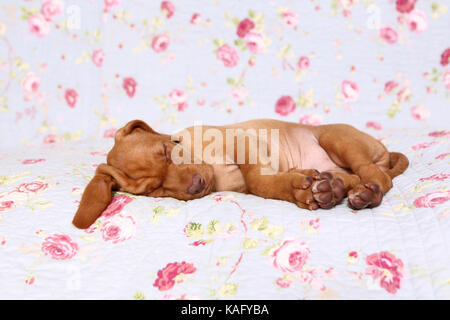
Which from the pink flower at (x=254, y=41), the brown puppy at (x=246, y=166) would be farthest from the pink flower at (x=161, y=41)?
the brown puppy at (x=246, y=166)

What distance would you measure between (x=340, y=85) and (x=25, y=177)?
8.58ft

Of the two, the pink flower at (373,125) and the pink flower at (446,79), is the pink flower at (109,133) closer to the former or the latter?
the pink flower at (373,125)

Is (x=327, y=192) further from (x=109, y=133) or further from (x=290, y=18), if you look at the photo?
(x=109, y=133)

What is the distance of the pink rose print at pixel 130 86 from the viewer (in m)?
4.23

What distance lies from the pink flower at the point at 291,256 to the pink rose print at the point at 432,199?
1.93 ft

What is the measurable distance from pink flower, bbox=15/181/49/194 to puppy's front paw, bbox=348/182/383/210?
1.48 metres

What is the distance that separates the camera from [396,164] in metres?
2.82

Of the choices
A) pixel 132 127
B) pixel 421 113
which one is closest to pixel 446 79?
pixel 421 113

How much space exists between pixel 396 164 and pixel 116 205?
1614 mm

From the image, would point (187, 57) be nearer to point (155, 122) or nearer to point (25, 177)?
point (155, 122)

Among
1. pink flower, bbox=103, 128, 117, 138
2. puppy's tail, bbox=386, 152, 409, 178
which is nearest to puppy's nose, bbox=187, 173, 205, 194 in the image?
puppy's tail, bbox=386, 152, 409, 178

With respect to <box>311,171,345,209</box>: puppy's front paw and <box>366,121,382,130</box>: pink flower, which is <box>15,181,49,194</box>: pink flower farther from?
<box>366,121,382,130</box>: pink flower

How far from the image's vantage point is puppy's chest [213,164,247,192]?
2729mm

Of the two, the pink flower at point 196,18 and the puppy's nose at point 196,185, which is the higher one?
the pink flower at point 196,18
